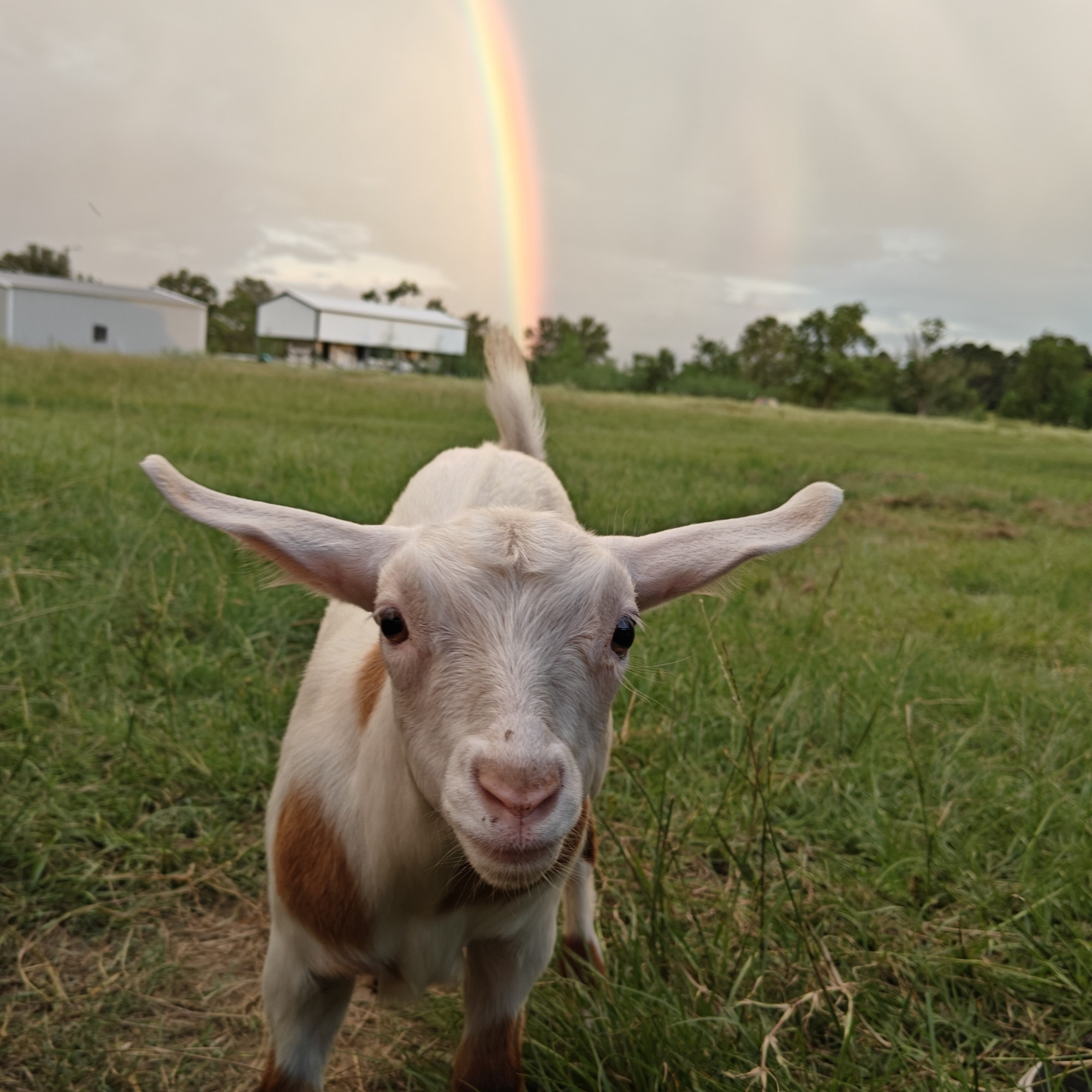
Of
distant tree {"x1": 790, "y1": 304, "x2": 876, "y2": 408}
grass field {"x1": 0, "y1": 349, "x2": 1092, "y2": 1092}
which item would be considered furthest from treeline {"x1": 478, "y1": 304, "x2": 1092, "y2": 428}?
grass field {"x1": 0, "y1": 349, "x2": 1092, "y2": 1092}

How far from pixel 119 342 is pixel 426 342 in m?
13.5

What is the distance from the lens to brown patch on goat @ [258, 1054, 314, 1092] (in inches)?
73.1

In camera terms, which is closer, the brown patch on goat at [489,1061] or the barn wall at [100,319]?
the brown patch on goat at [489,1061]

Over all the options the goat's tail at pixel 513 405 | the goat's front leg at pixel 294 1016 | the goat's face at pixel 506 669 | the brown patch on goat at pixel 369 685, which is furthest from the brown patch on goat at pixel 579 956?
the goat's tail at pixel 513 405

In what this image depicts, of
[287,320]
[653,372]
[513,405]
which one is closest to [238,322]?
[287,320]

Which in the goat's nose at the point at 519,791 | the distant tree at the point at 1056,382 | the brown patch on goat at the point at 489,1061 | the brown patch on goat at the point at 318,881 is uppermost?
the distant tree at the point at 1056,382

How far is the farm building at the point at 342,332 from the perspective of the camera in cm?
3459

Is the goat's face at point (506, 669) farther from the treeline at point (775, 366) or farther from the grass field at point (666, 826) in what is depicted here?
the treeline at point (775, 366)

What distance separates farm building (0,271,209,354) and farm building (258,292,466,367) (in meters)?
3.09

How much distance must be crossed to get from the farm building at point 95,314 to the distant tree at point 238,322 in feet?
8.00

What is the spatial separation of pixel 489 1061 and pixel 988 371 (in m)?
25.5

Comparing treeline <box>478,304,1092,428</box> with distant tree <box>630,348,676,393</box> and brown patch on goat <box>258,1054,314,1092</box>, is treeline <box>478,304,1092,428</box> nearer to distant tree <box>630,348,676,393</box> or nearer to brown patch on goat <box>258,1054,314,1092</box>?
distant tree <box>630,348,676,393</box>

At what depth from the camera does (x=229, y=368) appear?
18438 millimetres

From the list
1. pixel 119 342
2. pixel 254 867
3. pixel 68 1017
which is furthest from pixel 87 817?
pixel 119 342
